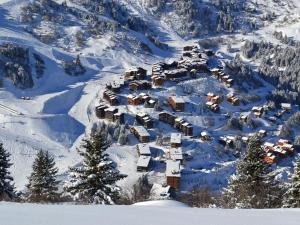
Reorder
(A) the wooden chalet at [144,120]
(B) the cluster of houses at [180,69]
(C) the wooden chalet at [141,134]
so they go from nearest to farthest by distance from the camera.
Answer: (C) the wooden chalet at [141,134]
(A) the wooden chalet at [144,120]
(B) the cluster of houses at [180,69]

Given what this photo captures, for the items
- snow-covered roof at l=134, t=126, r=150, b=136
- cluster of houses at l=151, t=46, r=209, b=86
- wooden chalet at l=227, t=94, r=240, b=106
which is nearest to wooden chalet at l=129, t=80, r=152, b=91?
cluster of houses at l=151, t=46, r=209, b=86

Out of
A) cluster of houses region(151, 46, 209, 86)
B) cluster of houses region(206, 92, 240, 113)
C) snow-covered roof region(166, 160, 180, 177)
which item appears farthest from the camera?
cluster of houses region(151, 46, 209, 86)

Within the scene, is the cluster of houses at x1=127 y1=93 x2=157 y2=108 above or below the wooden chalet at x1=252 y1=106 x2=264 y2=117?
above

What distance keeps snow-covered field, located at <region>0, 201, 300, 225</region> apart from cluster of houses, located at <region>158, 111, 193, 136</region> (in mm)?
43966

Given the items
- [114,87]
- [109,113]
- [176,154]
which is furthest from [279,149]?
[114,87]

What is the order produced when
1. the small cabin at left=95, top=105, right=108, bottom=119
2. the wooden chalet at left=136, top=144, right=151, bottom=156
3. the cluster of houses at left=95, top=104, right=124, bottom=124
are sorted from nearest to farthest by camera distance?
the wooden chalet at left=136, top=144, right=151, bottom=156 → the cluster of houses at left=95, top=104, right=124, bottom=124 → the small cabin at left=95, top=105, right=108, bottom=119

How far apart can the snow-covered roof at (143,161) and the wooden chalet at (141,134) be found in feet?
14.2

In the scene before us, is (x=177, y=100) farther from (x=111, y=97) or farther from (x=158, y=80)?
(x=111, y=97)

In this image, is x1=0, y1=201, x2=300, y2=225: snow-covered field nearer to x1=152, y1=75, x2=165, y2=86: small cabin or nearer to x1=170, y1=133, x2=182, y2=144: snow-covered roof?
x1=170, y1=133, x2=182, y2=144: snow-covered roof

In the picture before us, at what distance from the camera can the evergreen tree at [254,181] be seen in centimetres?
1973

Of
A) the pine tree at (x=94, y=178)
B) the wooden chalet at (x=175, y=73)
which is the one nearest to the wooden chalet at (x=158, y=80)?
the wooden chalet at (x=175, y=73)

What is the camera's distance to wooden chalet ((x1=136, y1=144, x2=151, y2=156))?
1868 inches

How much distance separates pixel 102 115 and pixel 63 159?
39.7 feet

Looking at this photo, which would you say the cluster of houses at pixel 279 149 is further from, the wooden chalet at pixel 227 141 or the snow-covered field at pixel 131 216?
the snow-covered field at pixel 131 216
